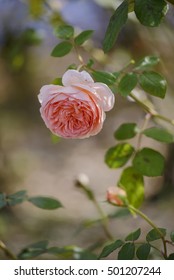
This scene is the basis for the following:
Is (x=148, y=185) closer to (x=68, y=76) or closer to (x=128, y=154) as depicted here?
→ (x=128, y=154)

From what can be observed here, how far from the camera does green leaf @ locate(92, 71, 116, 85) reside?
0.80 m

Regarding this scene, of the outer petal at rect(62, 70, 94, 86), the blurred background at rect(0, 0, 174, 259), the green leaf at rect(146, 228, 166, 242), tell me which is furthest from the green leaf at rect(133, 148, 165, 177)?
the blurred background at rect(0, 0, 174, 259)

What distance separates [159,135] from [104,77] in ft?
0.68

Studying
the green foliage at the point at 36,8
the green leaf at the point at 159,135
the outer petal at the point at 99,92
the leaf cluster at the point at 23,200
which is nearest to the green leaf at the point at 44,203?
the leaf cluster at the point at 23,200

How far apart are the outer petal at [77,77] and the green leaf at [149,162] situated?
250mm

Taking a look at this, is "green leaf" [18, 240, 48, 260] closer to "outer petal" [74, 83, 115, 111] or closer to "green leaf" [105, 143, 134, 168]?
"green leaf" [105, 143, 134, 168]

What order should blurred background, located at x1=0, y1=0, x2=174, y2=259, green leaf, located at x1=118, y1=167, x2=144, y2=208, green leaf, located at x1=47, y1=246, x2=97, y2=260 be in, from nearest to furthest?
green leaf, located at x1=118, y1=167, x2=144, y2=208 < green leaf, located at x1=47, y1=246, x2=97, y2=260 < blurred background, located at x1=0, y1=0, x2=174, y2=259

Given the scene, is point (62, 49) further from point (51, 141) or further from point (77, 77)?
point (51, 141)

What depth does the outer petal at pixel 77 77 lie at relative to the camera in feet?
2.49

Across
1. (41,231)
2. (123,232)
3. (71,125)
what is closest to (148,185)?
(123,232)

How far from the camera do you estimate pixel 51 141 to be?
261cm

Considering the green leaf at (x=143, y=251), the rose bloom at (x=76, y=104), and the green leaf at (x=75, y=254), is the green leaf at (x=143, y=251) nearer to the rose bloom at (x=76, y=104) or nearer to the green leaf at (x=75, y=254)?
the rose bloom at (x=76, y=104)

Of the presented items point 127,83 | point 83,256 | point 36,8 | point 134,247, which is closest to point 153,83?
point 127,83

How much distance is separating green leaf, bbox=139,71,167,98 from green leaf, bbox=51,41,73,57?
153mm
